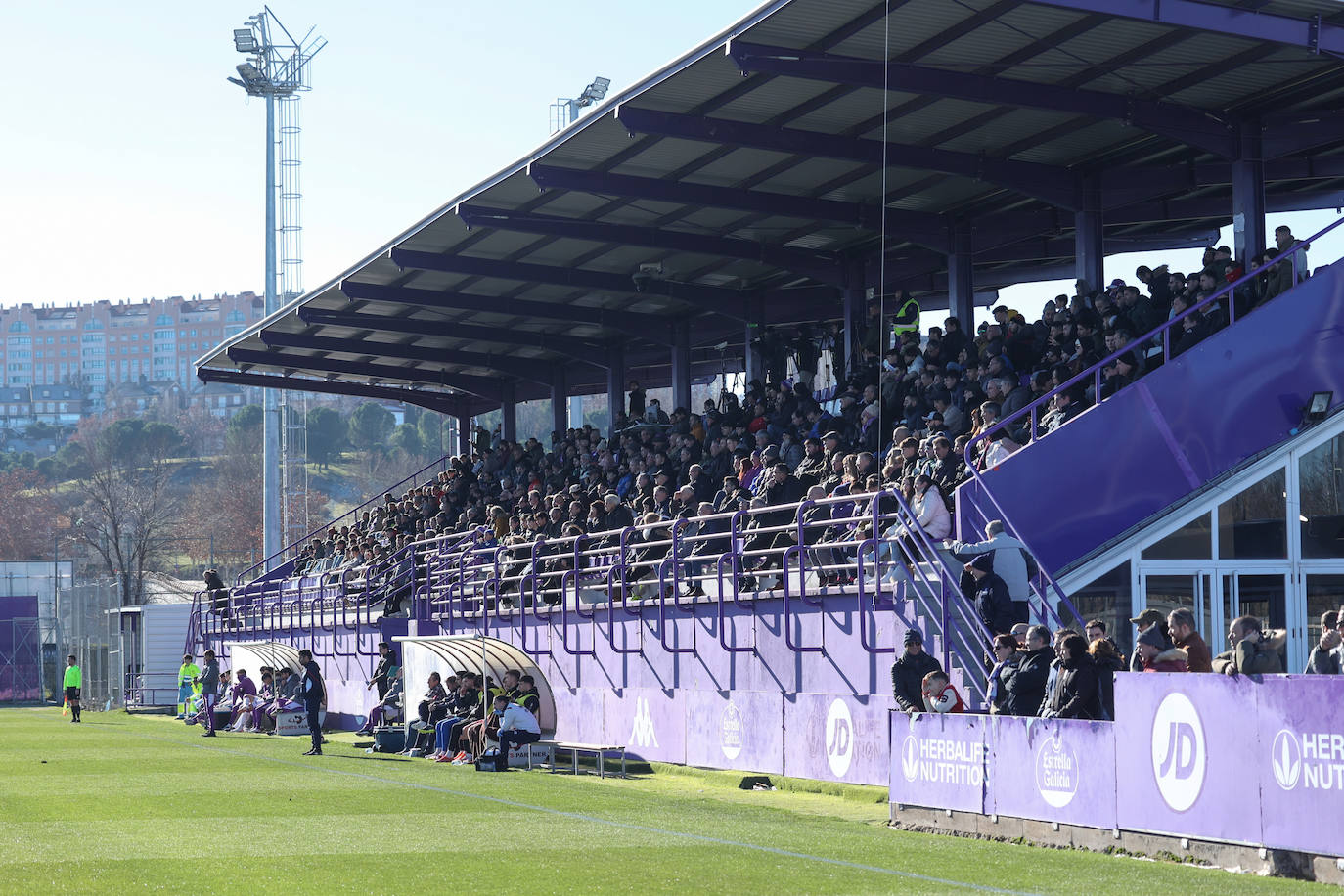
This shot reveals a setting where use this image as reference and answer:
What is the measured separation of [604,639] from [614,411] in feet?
54.1

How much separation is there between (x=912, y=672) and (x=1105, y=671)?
3.10 meters

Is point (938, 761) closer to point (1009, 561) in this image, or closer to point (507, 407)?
point (1009, 561)

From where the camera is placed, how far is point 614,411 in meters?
41.9

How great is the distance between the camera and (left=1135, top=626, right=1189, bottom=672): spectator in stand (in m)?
13.0

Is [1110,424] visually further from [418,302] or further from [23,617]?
[23,617]

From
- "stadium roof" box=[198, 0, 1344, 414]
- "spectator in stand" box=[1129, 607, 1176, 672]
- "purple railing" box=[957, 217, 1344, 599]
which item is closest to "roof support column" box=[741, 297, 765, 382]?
"stadium roof" box=[198, 0, 1344, 414]

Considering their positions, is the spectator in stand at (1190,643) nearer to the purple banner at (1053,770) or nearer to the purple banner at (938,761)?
the purple banner at (1053,770)

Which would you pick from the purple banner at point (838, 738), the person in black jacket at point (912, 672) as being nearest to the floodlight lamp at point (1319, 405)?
the purple banner at point (838, 738)

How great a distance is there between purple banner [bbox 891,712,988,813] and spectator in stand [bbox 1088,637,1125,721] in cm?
122

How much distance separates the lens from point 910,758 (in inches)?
607

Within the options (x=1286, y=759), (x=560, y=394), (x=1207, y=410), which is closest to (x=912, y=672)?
(x=1286, y=759)

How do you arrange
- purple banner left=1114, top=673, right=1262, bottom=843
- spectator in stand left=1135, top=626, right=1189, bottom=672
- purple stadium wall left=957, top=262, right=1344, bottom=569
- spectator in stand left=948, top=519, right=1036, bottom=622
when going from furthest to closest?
purple stadium wall left=957, top=262, right=1344, bottom=569, spectator in stand left=948, top=519, right=1036, bottom=622, spectator in stand left=1135, top=626, right=1189, bottom=672, purple banner left=1114, top=673, right=1262, bottom=843

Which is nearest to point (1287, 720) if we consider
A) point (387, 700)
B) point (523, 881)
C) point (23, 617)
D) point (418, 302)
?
point (523, 881)

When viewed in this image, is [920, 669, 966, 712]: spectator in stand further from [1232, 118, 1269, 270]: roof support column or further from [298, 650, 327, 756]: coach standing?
[298, 650, 327, 756]: coach standing
